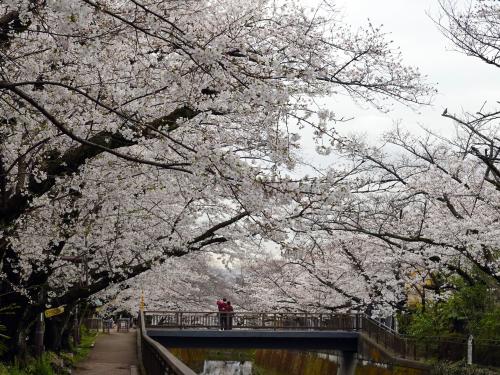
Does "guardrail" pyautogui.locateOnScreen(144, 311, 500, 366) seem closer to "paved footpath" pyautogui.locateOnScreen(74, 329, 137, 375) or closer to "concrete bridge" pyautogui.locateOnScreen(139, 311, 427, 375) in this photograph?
"concrete bridge" pyautogui.locateOnScreen(139, 311, 427, 375)

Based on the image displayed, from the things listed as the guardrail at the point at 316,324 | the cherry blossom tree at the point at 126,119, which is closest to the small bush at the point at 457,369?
the guardrail at the point at 316,324

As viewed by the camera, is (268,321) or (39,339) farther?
(268,321)

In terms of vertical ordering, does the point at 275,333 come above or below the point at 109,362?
above

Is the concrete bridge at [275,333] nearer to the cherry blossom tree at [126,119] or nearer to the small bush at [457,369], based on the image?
the small bush at [457,369]

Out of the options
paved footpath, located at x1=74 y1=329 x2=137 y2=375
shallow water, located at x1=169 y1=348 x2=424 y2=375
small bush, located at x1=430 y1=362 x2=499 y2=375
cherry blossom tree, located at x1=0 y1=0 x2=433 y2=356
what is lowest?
shallow water, located at x1=169 y1=348 x2=424 y2=375

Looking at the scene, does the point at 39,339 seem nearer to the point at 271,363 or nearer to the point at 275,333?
the point at 275,333

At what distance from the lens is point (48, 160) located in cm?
1050

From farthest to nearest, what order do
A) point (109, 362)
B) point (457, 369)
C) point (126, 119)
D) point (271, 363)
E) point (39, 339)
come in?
point (271, 363)
point (109, 362)
point (457, 369)
point (39, 339)
point (126, 119)

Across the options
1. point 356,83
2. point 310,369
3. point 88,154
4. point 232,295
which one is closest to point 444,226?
point 356,83

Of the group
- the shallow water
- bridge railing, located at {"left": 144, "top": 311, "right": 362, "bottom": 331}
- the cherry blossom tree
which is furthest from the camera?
bridge railing, located at {"left": 144, "top": 311, "right": 362, "bottom": 331}

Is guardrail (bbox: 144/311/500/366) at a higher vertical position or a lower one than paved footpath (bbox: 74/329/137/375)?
higher

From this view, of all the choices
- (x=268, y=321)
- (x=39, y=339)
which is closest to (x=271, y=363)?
(x=268, y=321)

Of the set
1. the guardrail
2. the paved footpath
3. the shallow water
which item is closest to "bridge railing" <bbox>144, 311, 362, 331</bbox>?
the guardrail

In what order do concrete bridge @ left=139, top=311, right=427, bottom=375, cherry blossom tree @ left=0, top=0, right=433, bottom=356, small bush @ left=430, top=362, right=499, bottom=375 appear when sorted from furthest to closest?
concrete bridge @ left=139, top=311, right=427, bottom=375
small bush @ left=430, top=362, right=499, bottom=375
cherry blossom tree @ left=0, top=0, right=433, bottom=356
